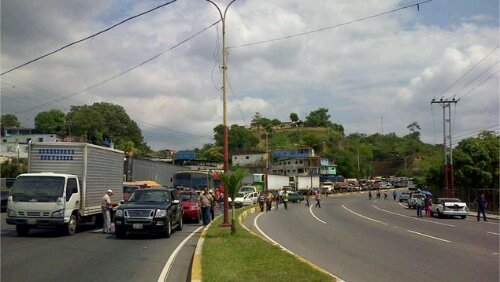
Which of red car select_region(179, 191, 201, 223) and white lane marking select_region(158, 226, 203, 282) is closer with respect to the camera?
white lane marking select_region(158, 226, 203, 282)

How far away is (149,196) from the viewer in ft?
65.3

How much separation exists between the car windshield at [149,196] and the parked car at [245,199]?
111 ft

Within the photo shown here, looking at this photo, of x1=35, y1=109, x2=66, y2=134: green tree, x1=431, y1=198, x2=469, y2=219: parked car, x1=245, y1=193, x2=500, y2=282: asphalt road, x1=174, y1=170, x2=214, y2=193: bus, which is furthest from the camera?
x1=35, y1=109, x2=66, y2=134: green tree

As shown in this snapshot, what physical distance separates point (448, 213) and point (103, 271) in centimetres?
3042

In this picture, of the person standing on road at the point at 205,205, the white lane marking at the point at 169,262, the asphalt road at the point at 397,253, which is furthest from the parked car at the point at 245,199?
the white lane marking at the point at 169,262

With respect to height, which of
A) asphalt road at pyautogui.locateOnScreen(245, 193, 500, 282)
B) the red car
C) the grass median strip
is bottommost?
asphalt road at pyautogui.locateOnScreen(245, 193, 500, 282)

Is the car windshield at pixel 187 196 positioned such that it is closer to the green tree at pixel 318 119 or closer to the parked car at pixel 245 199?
the parked car at pixel 245 199

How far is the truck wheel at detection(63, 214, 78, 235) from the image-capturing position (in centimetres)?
1861

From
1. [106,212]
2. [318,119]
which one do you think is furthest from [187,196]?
[318,119]

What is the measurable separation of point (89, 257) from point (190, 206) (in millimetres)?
13805

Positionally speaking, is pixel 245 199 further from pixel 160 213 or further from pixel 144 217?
pixel 144 217

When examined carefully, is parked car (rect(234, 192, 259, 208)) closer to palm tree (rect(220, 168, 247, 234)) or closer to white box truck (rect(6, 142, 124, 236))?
white box truck (rect(6, 142, 124, 236))

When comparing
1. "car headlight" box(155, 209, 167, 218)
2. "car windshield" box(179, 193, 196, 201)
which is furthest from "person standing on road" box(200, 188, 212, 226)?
"car headlight" box(155, 209, 167, 218)

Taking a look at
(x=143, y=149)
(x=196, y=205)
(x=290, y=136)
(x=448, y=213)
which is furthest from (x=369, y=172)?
(x=196, y=205)
